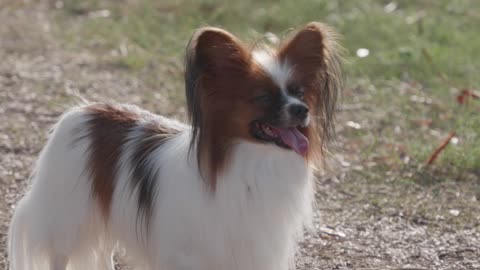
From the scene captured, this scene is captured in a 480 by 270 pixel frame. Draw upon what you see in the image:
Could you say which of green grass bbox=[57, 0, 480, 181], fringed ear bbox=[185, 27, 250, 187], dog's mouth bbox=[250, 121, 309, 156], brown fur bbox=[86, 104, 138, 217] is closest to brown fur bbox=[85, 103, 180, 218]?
brown fur bbox=[86, 104, 138, 217]

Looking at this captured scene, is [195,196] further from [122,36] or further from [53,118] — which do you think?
[122,36]

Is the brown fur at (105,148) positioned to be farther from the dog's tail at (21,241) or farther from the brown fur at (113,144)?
the dog's tail at (21,241)

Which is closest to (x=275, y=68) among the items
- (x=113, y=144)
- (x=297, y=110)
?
(x=297, y=110)

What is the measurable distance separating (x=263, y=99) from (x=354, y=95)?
4896 mm

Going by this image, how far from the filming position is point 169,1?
11938mm

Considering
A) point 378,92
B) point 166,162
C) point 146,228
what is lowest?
point 378,92

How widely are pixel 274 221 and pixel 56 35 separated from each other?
684cm

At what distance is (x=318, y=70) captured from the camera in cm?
440

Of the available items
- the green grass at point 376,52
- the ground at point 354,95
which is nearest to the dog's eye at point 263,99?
the ground at point 354,95

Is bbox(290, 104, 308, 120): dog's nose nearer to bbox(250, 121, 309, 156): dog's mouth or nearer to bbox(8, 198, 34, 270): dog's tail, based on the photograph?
bbox(250, 121, 309, 156): dog's mouth

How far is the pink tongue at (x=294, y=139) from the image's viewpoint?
4.15m

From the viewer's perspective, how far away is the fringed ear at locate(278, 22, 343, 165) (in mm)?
4348

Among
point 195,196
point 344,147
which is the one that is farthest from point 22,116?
point 195,196

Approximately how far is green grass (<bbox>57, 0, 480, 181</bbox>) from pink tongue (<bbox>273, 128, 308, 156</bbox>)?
267 centimetres
